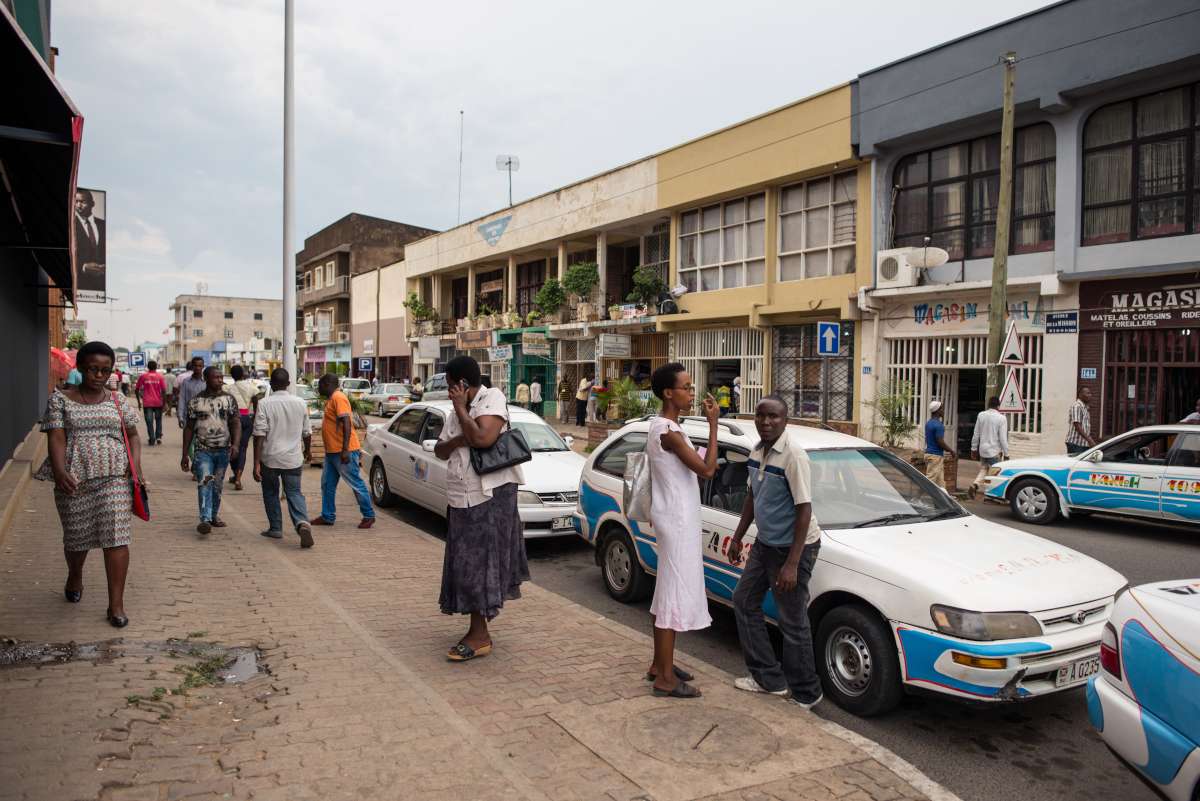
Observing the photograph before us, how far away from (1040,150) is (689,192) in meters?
9.92

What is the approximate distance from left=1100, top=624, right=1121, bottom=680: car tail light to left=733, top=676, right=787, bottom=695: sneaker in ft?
5.55

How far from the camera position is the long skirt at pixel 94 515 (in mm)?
4988

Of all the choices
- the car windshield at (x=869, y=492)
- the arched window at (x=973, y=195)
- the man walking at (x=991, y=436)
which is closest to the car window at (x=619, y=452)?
the car windshield at (x=869, y=492)

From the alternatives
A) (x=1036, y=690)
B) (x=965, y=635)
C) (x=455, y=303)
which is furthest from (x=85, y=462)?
(x=455, y=303)

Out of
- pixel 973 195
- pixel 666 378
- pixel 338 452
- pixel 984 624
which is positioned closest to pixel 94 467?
pixel 666 378

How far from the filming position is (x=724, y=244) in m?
23.2

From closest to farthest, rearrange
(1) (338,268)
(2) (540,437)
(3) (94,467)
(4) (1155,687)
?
1. (4) (1155,687)
2. (3) (94,467)
3. (2) (540,437)
4. (1) (338,268)

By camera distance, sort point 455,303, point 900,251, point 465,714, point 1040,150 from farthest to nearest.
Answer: point 455,303, point 900,251, point 1040,150, point 465,714

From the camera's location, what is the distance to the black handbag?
15.3 feet

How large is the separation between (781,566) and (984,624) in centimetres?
102

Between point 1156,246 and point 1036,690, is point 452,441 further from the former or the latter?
point 1156,246

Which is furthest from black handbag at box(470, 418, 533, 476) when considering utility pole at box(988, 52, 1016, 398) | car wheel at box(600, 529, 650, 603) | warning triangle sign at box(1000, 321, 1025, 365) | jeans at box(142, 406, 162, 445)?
A: jeans at box(142, 406, 162, 445)

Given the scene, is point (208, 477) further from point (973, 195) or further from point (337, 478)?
point (973, 195)

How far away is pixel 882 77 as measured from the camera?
1825 cm
